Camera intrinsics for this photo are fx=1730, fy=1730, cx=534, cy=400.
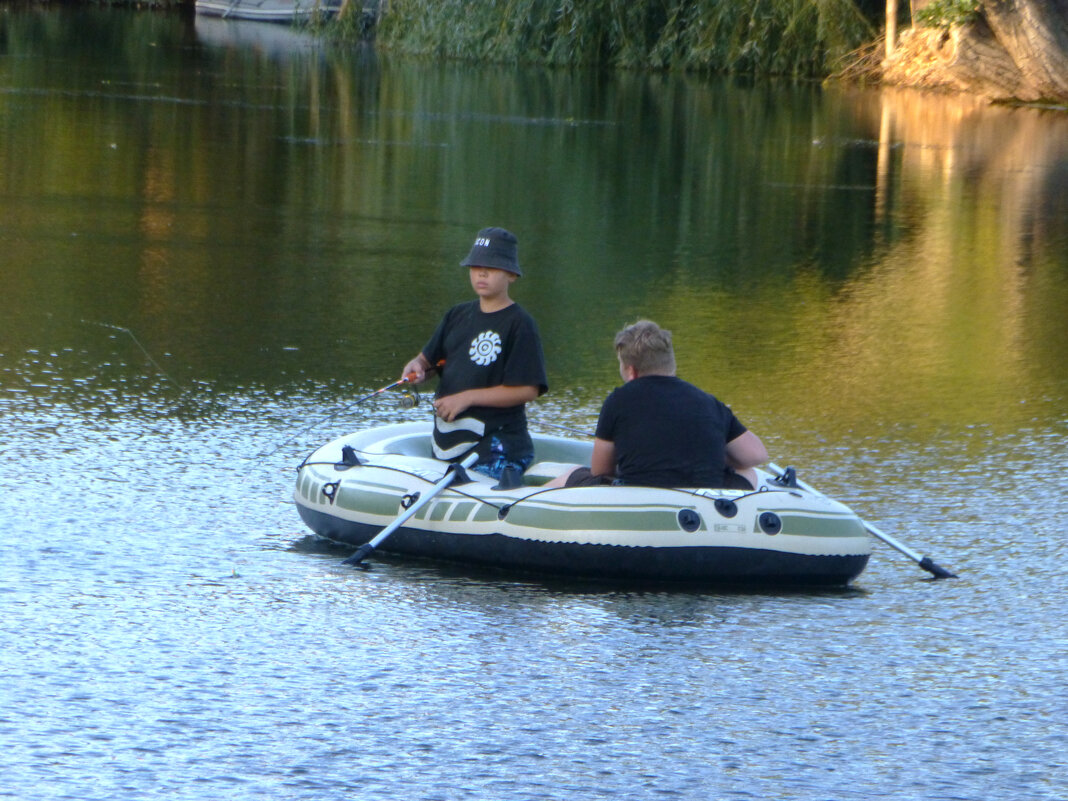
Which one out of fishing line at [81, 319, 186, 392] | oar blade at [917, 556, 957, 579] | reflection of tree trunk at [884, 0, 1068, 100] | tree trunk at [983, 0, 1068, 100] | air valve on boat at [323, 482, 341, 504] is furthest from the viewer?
reflection of tree trunk at [884, 0, 1068, 100]

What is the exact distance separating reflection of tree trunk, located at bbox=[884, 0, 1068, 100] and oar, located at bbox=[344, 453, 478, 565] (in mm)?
27597

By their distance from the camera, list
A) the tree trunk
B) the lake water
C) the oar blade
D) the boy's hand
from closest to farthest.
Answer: the lake water
the oar blade
the boy's hand
the tree trunk

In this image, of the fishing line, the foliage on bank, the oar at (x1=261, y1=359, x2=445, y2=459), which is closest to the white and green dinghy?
the oar at (x1=261, y1=359, x2=445, y2=459)

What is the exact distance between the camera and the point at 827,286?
1380 centimetres

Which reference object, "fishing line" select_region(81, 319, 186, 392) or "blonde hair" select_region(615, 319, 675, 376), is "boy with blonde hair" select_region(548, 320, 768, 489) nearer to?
"blonde hair" select_region(615, 319, 675, 376)

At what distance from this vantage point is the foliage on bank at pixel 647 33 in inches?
1444

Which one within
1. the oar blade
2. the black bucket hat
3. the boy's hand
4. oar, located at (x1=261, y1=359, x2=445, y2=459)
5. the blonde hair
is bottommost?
the oar blade

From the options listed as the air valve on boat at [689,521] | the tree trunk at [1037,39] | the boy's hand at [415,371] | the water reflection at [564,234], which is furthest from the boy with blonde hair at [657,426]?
the tree trunk at [1037,39]

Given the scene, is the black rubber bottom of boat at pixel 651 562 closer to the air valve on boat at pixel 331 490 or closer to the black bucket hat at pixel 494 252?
the air valve on boat at pixel 331 490

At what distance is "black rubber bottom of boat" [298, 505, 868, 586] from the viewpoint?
6.59 meters

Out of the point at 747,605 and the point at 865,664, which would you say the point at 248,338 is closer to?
the point at 747,605

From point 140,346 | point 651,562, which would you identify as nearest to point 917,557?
point 651,562

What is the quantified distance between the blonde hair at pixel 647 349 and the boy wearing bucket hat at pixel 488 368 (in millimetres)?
517

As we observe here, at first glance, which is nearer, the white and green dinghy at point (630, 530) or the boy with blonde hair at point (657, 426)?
the white and green dinghy at point (630, 530)
